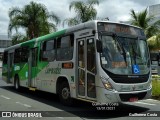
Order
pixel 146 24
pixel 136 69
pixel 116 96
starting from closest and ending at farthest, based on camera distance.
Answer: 1. pixel 116 96
2. pixel 136 69
3. pixel 146 24

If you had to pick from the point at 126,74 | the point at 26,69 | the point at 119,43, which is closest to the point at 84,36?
the point at 119,43

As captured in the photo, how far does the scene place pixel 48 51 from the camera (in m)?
14.3

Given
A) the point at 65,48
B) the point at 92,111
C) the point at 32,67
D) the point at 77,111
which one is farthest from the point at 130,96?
the point at 32,67

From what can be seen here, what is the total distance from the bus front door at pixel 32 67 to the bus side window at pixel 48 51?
1055 mm

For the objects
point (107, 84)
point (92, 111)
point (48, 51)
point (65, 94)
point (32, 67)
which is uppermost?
point (48, 51)

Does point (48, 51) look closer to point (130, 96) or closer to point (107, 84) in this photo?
point (107, 84)

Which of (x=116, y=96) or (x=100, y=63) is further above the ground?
(x=100, y=63)

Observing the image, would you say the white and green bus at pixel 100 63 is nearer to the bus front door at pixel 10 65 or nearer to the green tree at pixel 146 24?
the bus front door at pixel 10 65

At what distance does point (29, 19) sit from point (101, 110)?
23.2m

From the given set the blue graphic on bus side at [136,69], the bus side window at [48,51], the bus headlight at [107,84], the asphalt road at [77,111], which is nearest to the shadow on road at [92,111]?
the asphalt road at [77,111]

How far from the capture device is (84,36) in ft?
37.1

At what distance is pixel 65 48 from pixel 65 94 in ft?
5.92

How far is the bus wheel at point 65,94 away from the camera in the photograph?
487 inches

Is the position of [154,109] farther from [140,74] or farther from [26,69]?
[26,69]
